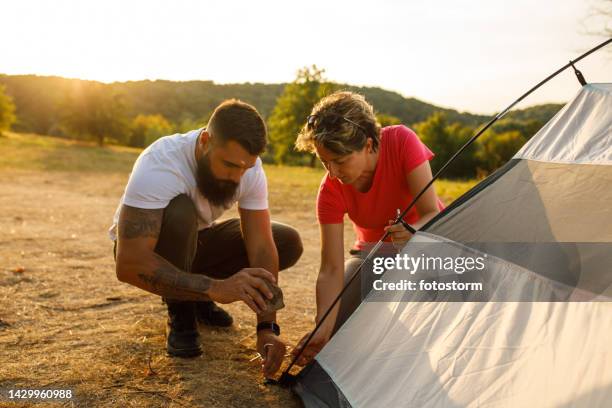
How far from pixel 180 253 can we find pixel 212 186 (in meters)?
0.39

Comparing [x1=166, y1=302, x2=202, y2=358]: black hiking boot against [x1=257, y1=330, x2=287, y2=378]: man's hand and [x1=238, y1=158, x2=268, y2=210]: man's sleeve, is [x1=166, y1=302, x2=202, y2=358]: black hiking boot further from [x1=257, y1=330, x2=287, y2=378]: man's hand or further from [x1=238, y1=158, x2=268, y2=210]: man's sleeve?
[x1=238, y1=158, x2=268, y2=210]: man's sleeve

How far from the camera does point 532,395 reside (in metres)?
1.94

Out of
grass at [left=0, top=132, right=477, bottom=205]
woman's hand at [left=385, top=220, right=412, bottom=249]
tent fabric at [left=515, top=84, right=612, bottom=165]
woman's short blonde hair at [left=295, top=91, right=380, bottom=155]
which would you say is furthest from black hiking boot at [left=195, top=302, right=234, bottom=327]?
grass at [left=0, top=132, right=477, bottom=205]

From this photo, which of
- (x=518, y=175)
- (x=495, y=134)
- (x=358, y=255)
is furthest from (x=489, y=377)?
(x=495, y=134)

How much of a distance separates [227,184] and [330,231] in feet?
2.00

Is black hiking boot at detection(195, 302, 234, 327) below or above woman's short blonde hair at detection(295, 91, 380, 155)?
below

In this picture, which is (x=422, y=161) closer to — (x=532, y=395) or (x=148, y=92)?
(x=532, y=395)

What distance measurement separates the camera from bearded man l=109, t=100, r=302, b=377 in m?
2.86

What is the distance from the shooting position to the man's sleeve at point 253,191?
10.7ft

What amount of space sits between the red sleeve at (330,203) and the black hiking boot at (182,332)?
870mm

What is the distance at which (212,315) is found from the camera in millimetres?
3688

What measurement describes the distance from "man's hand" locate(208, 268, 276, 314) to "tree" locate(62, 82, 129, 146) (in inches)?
1327

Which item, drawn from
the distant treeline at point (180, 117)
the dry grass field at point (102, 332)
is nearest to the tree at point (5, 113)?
the distant treeline at point (180, 117)

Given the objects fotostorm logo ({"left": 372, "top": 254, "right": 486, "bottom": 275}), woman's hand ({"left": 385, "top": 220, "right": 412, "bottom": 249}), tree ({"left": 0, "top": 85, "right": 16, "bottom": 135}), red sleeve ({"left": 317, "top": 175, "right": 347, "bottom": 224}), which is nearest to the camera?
fotostorm logo ({"left": 372, "top": 254, "right": 486, "bottom": 275})
